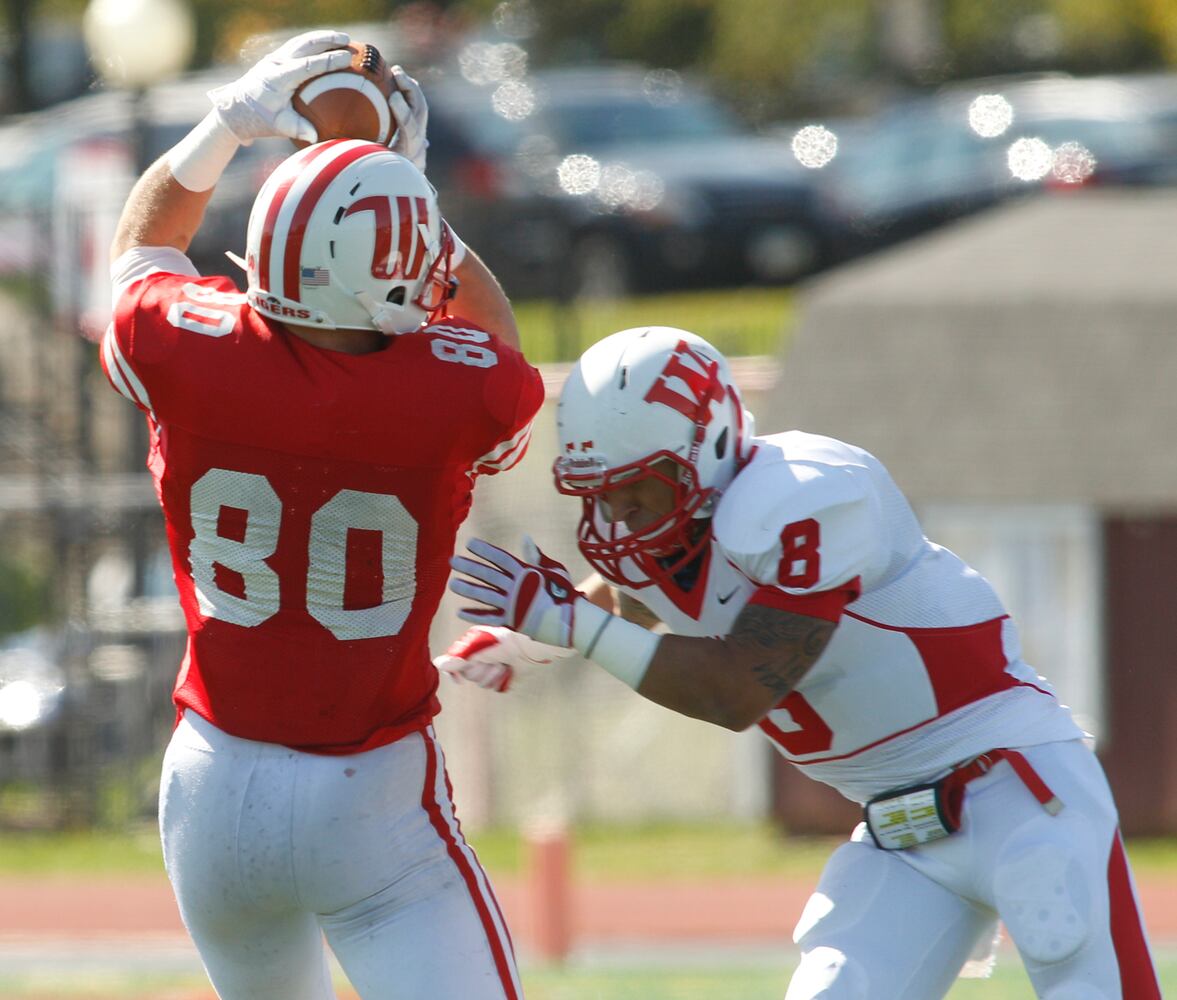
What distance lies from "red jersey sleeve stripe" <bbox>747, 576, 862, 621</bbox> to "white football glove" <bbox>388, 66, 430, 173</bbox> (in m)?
0.98

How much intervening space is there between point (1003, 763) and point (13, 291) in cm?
994

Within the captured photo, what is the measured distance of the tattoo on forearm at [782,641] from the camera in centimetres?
351

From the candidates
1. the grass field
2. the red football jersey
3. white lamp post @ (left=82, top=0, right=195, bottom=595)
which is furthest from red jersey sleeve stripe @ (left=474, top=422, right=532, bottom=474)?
the grass field

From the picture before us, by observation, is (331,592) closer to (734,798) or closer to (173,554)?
(173,554)

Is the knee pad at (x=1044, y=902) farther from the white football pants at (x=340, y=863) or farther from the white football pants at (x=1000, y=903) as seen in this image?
the white football pants at (x=340, y=863)

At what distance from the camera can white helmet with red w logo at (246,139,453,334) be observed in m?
3.40

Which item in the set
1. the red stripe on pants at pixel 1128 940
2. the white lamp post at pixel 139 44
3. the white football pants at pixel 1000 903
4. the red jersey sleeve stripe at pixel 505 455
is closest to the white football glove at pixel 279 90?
the red jersey sleeve stripe at pixel 505 455

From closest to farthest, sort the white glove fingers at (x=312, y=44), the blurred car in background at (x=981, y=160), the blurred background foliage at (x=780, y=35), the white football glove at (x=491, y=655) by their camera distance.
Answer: the white glove fingers at (x=312, y=44), the white football glove at (x=491, y=655), the blurred car in background at (x=981, y=160), the blurred background foliage at (x=780, y=35)

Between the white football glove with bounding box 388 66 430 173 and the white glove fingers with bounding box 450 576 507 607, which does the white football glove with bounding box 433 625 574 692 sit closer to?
the white glove fingers with bounding box 450 576 507 607

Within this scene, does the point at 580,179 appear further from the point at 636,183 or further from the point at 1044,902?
the point at 1044,902

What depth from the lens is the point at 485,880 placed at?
11.9 feet

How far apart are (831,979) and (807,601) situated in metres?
0.71

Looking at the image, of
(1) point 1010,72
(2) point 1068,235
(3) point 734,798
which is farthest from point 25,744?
(1) point 1010,72

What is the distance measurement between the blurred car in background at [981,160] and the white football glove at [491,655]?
43.2ft
